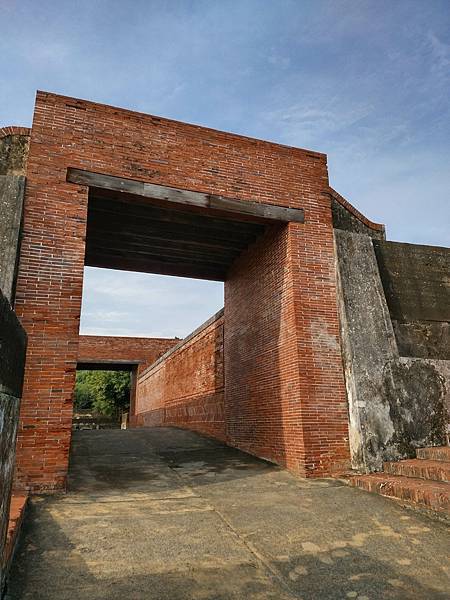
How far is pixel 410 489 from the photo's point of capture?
486cm

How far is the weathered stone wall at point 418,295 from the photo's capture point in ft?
24.8

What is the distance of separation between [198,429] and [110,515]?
7665mm

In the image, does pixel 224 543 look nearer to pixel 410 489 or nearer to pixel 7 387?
pixel 410 489

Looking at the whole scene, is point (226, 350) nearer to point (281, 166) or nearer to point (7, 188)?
point (281, 166)

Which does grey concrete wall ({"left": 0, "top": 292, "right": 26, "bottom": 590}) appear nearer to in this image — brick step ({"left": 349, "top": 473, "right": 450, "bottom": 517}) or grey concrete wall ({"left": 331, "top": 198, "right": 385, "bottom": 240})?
brick step ({"left": 349, "top": 473, "right": 450, "bottom": 517})

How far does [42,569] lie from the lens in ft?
10.7

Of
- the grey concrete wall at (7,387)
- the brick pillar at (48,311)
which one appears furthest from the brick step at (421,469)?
the grey concrete wall at (7,387)

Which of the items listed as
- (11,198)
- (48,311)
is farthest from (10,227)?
(48,311)

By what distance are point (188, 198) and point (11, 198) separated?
2.63 metres

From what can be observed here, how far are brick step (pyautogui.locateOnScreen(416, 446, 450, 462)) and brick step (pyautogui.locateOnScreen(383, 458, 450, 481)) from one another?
83mm

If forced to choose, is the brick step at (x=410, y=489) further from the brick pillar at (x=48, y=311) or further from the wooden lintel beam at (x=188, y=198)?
the wooden lintel beam at (x=188, y=198)

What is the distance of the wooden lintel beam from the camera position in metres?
6.68

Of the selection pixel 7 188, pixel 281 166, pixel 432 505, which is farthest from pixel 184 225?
pixel 432 505

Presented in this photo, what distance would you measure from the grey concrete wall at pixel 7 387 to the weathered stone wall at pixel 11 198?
3.06 m
